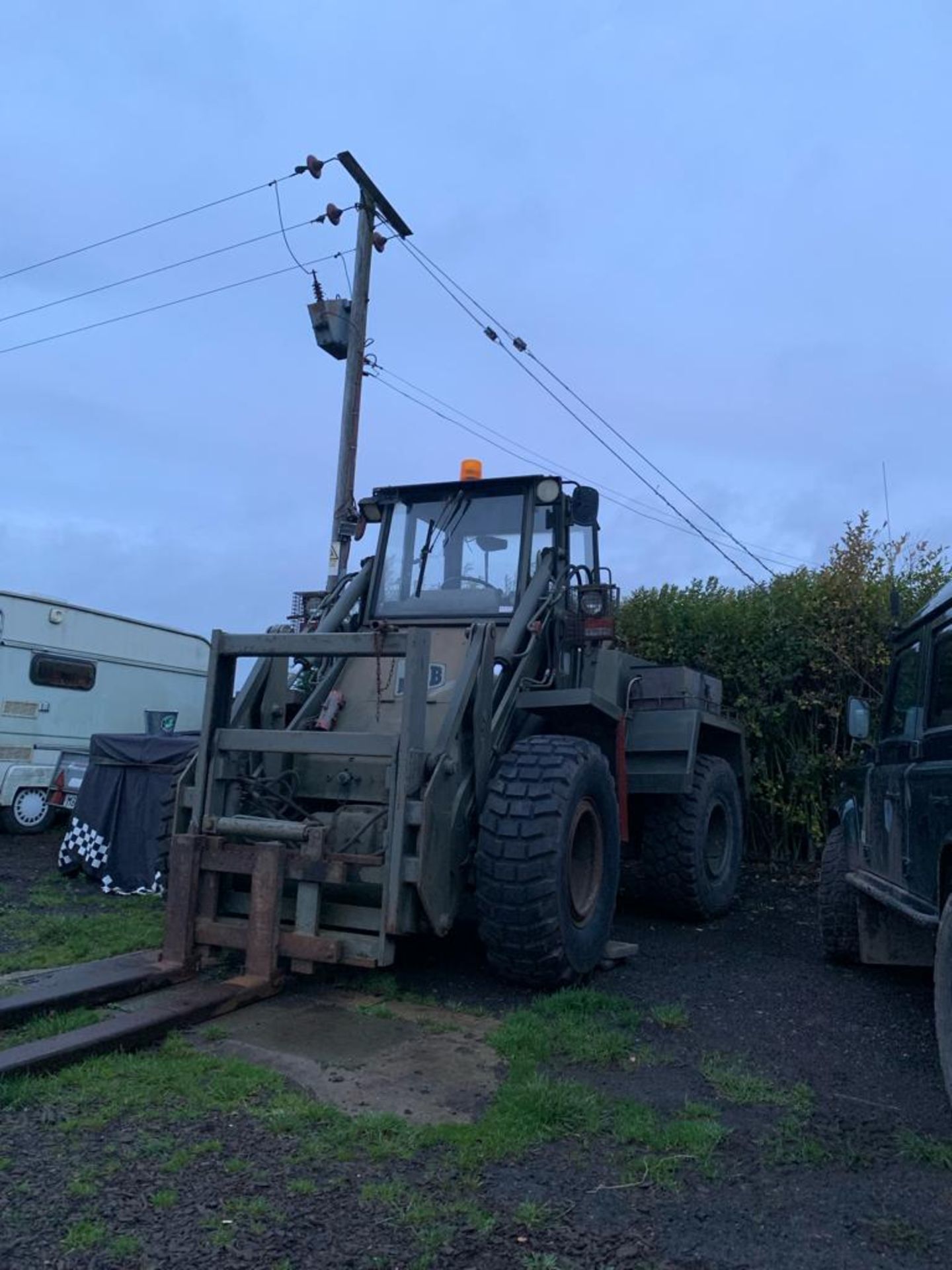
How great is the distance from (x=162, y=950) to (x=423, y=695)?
1980mm

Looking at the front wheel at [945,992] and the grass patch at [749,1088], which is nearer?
the front wheel at [945,992]

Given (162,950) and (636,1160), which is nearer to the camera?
(636,1160)

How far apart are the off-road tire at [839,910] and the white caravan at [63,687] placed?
26.9 ft

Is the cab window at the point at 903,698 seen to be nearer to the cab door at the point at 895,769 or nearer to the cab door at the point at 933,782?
the cab door at the point at 895,769

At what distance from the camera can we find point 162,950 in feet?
18.6

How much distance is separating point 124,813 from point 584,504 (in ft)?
16.3

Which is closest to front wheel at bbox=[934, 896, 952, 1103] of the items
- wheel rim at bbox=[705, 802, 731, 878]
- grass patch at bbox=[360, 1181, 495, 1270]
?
grass patch at bbox=[360, 1181, 495, 1270]

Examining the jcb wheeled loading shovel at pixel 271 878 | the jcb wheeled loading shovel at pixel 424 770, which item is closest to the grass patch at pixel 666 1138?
the jcb wheeled loading shovel at pixel 424 770

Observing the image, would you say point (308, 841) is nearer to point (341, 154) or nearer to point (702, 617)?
point (702, 617)

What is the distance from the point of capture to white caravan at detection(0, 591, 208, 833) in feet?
38.3

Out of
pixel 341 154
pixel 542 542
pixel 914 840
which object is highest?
pixel 341 154

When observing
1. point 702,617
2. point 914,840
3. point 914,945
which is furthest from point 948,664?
point 702,617

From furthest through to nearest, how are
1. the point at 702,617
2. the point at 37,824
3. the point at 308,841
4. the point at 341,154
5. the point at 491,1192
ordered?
1. the point at 341,154
2. the point at 37,824
3. the point at 702,617
4. the point at 308,841
5. the point at 491,1192

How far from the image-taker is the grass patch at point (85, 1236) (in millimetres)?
2941
